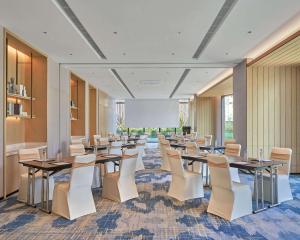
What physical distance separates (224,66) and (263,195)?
504 centimetres

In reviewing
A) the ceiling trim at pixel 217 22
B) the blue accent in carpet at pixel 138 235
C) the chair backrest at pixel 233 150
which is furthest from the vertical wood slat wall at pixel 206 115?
the blue accent in carpet at pixel 138 235

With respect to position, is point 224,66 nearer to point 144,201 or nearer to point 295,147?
point 295,147

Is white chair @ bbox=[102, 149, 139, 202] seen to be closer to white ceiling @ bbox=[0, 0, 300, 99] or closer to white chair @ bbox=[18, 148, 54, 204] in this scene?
white chair @ bbox=[18, 148, 54, 204]

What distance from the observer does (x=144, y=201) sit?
16.1 ft

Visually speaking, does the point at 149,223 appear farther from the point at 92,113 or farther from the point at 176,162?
the point at 92,113

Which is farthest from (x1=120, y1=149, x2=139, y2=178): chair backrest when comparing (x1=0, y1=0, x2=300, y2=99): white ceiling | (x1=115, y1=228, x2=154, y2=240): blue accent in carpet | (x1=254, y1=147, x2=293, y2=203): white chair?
(x1=0, y1=0, x2=300, y2=99): white ceiling

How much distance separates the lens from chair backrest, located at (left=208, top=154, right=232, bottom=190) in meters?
3.91

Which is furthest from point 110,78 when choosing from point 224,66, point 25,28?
point 25,28

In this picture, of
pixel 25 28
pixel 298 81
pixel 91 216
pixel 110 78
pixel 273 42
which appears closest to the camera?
pixel 91 216

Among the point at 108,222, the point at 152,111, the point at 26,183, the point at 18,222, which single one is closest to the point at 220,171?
the point at 108,222

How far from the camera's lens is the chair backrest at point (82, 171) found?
3.90 meters

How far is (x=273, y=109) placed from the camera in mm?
7809

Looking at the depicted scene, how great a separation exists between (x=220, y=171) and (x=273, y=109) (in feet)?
15.6

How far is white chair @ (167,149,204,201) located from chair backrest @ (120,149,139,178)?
2.46 ft
